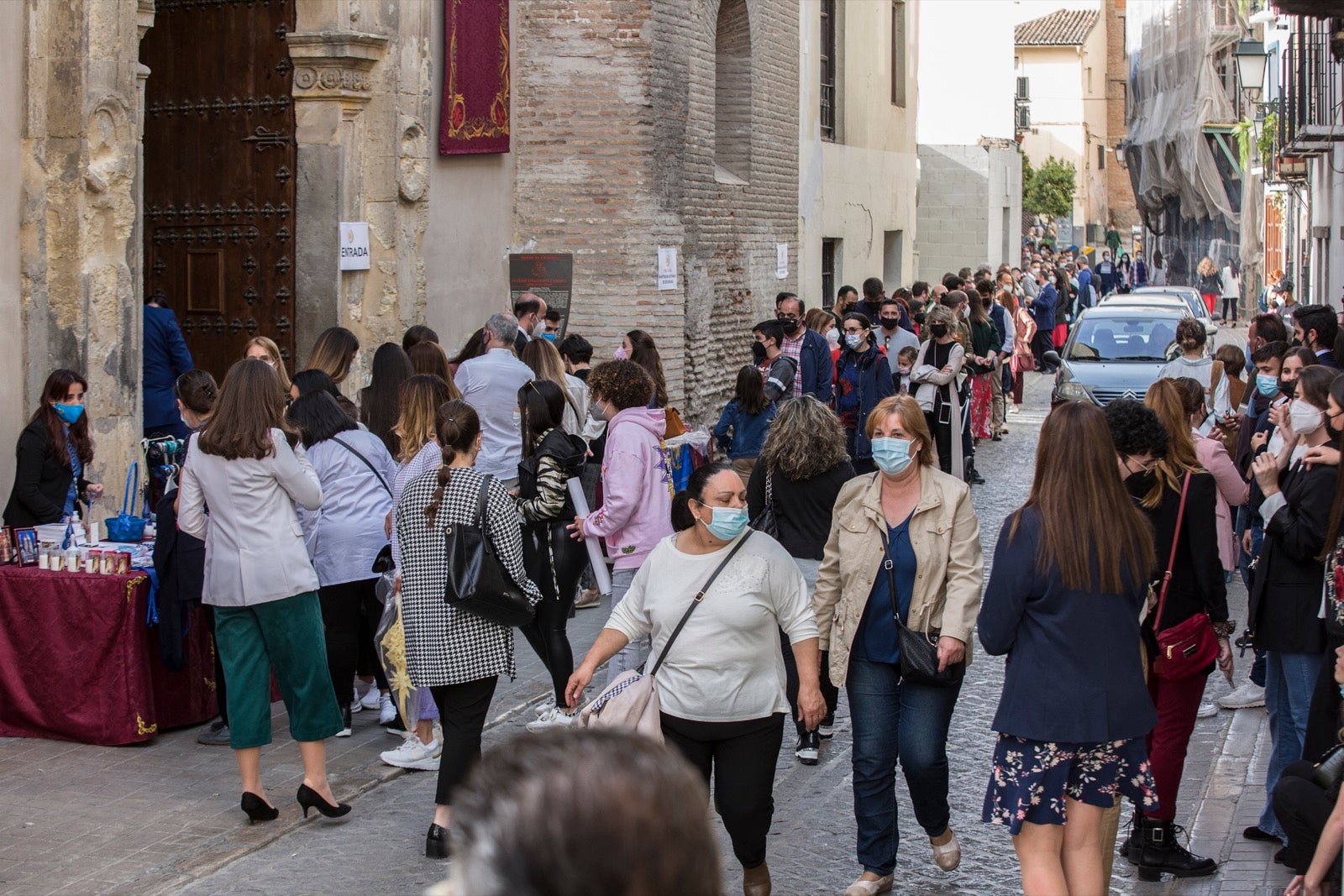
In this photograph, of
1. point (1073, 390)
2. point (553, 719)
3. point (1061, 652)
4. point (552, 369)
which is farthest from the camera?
point (1073, 390)

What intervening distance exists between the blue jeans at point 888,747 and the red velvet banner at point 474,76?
9.71 m

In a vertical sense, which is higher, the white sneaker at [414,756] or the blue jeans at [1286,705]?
the blue jeans at [1286,705]

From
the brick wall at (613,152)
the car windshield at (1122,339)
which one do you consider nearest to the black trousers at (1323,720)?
the brick wall at (613,152)

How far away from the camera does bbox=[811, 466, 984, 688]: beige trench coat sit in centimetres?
552

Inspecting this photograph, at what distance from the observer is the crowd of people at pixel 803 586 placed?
4762 millimetres

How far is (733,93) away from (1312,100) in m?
7.07

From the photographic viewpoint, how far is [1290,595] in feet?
19.6

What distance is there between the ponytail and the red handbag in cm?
252

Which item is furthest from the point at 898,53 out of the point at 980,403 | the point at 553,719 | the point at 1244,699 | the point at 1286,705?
the point at 1286,705

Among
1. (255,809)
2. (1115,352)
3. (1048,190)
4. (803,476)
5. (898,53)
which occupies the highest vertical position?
(1048,190)

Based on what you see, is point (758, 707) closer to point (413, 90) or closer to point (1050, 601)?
point (1050, 601)

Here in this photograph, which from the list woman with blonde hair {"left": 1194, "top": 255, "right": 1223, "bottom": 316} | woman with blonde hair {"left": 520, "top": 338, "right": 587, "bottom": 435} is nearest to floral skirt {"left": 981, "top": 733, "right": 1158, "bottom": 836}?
woman with blonde hair {"left": 520, "top": 338, "right": 587, "bottom": 435}

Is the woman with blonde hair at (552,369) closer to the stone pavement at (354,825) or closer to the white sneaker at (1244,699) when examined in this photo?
the stone pavement at (354,825)

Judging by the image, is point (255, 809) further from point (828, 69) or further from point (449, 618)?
point (828, 69)
